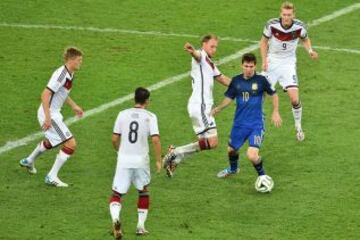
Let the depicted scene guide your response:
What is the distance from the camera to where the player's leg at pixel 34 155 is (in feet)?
67.3

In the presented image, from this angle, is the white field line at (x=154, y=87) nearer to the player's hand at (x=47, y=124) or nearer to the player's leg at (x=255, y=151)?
the player's hand at (x=47, y=124)

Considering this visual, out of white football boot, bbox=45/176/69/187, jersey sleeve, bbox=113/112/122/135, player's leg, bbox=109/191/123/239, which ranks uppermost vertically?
jersey sleeve, bbox=113/112/122/135

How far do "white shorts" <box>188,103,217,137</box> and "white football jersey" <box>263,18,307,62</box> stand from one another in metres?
2.92

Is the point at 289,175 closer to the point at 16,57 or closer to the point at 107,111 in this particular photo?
the point at 107,111

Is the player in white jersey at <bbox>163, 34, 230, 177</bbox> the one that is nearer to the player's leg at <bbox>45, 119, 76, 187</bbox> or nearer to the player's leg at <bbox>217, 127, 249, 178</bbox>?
the player's leg at <bbox>217, 127, 249, 178</bbox>

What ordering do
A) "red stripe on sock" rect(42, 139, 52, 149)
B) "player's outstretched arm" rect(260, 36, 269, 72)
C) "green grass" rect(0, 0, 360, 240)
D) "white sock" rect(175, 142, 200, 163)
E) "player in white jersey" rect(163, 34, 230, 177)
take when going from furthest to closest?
"player's outstretched arm" rect(260, 36, 269, 72) < "white sock" rect(175, 142, 200, 163) < "player in white jersey" rect(163, 34, 230, 177) < "red stripe on sock" rect(42, 139, 52, 149) < "green grass" rect(0, 0, 360, 240)

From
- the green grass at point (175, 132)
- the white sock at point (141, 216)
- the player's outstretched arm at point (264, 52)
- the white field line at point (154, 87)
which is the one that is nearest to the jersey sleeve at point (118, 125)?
the white sock at point (141, 216)

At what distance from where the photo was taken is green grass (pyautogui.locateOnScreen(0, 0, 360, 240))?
1848 cm

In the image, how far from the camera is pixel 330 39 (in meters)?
28.6

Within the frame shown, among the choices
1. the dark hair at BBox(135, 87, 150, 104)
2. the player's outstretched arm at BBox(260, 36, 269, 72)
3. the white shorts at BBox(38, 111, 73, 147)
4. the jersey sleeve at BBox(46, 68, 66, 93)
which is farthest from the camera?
the player's outstretched arm at BBox(260, 36, 269, 72)

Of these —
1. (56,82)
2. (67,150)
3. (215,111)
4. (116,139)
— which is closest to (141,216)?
(116,139)

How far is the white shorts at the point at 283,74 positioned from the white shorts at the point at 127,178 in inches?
224

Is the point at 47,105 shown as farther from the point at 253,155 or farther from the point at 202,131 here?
the point at 253,155

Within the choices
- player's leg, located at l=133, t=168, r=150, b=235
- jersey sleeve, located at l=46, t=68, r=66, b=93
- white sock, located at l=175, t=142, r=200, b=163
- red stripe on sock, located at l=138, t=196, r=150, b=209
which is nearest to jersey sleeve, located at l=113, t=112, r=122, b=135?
player's leg, located at l=133, t=168, r=150, b=235
